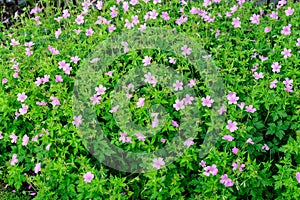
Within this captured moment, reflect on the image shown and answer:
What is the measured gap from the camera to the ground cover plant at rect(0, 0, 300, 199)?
9.58 feet

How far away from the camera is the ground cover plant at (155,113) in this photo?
9.58 ft

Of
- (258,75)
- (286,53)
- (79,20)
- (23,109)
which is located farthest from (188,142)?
(79,20)

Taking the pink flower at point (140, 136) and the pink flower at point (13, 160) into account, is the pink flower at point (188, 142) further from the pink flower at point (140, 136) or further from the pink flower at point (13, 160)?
the pink flower at point (13, 160)

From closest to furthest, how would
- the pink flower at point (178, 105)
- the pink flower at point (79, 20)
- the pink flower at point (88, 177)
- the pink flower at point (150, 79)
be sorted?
the pink flower at point (88, 177)
the pink flower at point (178, 105)
the pink flower at point (150, 79)
the pink flower at point (79, 20)

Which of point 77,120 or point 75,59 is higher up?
point 75,59

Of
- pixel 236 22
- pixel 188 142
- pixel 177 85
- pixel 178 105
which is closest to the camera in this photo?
pixel 188 142

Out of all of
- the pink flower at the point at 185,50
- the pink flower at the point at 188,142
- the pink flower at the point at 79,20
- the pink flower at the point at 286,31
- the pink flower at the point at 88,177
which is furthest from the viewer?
the pink flower at the point at 79,20

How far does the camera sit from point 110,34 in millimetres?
3691

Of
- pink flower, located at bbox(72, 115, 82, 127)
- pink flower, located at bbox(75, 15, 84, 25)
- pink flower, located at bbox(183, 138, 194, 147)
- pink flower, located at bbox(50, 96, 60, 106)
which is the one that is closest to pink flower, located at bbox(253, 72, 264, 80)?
pink flower, located at bbox(183, 138, 194, 147)

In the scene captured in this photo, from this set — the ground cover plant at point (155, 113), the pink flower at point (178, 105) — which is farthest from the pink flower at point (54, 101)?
the pink flower at point (178, 105)

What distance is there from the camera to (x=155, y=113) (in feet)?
9.62

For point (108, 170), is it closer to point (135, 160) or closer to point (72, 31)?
point (135, 160)

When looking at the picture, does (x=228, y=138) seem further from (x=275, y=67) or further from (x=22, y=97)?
(x=22, y=97)

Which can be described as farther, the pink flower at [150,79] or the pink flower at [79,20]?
the pink flower at [79,20]
